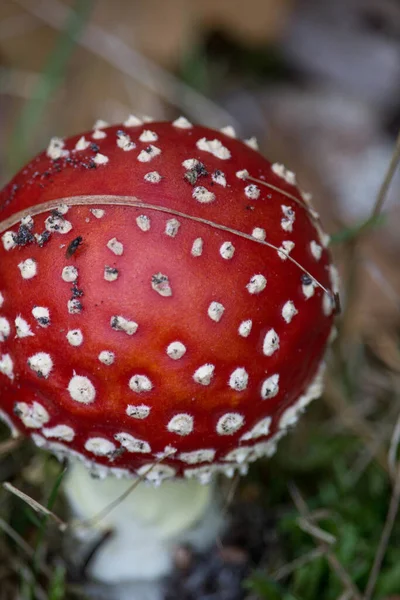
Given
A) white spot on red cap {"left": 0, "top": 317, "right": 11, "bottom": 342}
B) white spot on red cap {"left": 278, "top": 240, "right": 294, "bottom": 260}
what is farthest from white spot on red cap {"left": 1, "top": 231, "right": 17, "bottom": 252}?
white spot on red cap {"left": 278, "top": 240, "right": 294, "bottom": 260}

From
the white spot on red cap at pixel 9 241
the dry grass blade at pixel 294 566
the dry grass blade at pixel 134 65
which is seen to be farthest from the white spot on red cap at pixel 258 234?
the dry grass blade at pixel 134 65

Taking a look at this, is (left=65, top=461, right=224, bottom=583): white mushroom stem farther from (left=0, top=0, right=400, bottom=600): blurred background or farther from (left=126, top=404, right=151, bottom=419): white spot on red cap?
(left=126, top=404, right=151, bottom=419): white spot on red cap

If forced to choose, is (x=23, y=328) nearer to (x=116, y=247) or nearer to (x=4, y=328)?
(x=4, y=328)

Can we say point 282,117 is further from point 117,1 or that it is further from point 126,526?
point 126,526

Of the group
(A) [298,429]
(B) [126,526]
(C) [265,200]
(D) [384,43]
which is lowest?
(B) [126,526]

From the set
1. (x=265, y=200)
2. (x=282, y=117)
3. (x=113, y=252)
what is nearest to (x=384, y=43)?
(x=282, y=117)

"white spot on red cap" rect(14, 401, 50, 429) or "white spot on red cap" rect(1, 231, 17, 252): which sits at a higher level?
"white spot on red cap" rect(1, 231, 17, 252)
